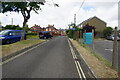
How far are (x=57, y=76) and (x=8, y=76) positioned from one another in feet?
6.31

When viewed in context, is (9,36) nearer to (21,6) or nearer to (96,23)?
(21,6)

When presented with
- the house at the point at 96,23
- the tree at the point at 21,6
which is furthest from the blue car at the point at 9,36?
the house at the point at 96,23

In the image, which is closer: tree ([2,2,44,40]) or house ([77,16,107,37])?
tree ([2,2,44,40])

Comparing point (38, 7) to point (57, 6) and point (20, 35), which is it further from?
point (20, 35)

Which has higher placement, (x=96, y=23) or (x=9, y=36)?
(x=96, y=23)

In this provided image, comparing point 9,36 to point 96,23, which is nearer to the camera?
point 9,36

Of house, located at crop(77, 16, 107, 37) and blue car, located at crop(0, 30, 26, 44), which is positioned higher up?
house, located at crop(77, 16, 107, 37)

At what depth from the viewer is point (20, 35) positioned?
22.5m

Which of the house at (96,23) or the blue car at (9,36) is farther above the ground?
the house at (96,23)

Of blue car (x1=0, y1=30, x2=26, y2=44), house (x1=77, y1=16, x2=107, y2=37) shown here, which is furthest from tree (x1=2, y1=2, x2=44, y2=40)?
house (x1=77, y1=16, x2=107, y2=37)

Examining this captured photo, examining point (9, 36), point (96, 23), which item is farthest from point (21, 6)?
point (96, 23)

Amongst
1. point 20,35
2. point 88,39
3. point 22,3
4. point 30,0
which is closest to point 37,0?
point 30,0

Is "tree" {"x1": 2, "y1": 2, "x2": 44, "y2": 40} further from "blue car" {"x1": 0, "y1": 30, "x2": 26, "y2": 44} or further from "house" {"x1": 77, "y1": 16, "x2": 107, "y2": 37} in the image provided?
"house" {"x1": 77, "y1": 16, "x2": 107, "y2": 37}

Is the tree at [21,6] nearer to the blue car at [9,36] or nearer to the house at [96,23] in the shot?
the blue car at [9,36]
